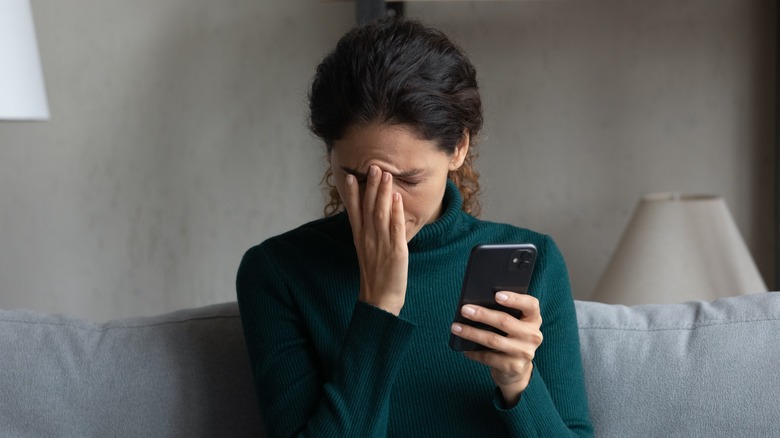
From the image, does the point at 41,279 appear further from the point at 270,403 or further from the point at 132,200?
the point at 270,403

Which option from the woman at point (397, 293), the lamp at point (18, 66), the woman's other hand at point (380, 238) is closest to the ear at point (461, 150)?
the woman at point (397, 293)

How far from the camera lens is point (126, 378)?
129 centimetres

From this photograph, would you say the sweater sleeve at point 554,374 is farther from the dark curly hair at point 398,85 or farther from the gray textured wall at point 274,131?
the gray textured wall at point 274,131

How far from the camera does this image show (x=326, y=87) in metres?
1.19

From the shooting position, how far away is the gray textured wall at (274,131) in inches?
82.0

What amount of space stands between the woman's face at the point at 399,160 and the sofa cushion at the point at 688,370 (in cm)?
36

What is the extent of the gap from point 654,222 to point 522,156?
374 millimetres

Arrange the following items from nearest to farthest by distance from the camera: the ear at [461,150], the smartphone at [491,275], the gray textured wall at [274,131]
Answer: the smartphone at [491,275] → the ear at [461,150] → the gray textured wall at [274,131]

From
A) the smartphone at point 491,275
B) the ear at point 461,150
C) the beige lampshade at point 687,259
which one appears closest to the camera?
the smartphone at point 491,275

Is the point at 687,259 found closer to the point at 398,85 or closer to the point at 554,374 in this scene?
the point at 554,374

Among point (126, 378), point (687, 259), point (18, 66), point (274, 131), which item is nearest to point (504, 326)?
point (126, 378)

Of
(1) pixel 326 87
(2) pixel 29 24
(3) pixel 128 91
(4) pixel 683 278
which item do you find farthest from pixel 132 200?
(4) pixel 683 278

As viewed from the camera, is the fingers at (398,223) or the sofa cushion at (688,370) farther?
the sofa cushion at (688,370)

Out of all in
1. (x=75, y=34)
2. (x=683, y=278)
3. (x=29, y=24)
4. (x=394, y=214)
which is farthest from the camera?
(x=75, y=34)
